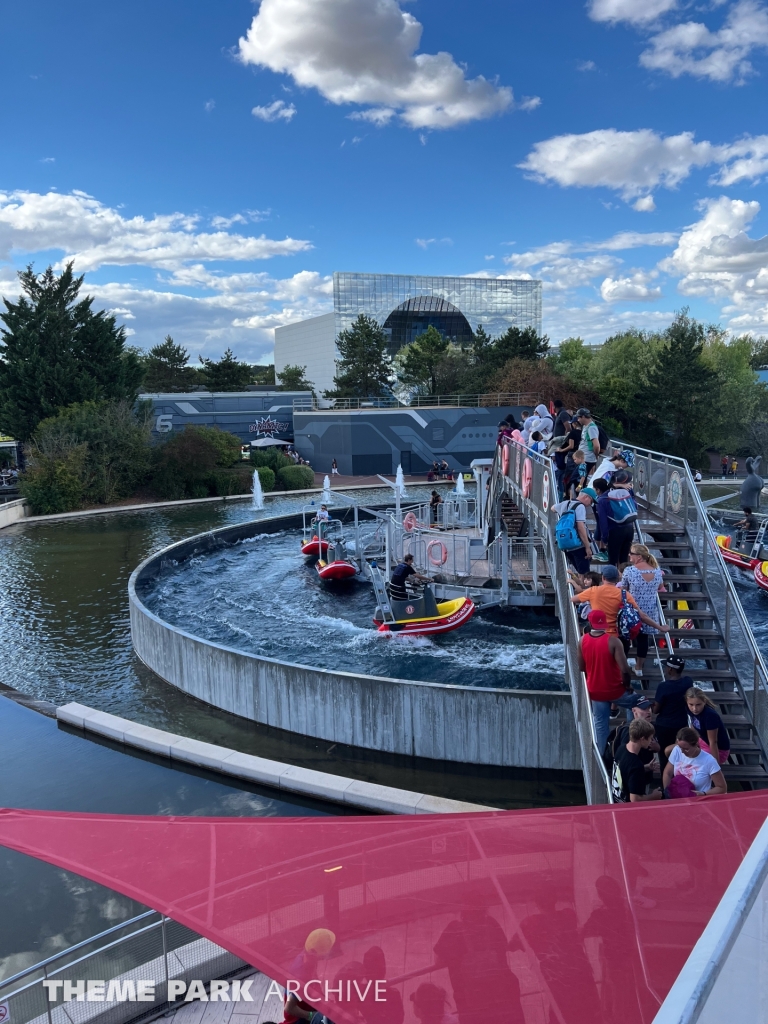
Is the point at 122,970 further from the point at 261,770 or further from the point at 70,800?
the point at 70,800

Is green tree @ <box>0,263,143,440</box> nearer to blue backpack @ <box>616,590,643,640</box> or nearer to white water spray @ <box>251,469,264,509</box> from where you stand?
white water spray @ <box>251,469,264,509</box>

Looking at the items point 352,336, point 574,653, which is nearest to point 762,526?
point 574,653

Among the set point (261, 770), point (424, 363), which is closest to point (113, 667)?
point (261, 770)

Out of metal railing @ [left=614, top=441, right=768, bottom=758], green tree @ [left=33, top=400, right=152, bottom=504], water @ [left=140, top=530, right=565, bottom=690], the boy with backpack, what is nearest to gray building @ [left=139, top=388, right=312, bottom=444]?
green tree @ [left=33, top=400, right=152, bottom=504]

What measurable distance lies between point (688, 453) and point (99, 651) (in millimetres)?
49464

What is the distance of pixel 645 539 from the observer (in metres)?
10.7

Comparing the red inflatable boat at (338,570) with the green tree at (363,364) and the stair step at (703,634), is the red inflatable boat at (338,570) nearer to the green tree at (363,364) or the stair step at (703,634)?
the stair step at (703,634)

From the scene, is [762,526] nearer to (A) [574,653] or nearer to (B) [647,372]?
(A) [574,653]

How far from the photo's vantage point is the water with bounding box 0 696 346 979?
8133mm

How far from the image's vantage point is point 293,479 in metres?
47.8

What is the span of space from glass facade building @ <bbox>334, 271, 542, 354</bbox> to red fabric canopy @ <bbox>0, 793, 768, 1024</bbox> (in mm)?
101796

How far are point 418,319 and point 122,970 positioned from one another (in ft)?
369

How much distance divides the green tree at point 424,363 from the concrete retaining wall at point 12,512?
4153 centimetres

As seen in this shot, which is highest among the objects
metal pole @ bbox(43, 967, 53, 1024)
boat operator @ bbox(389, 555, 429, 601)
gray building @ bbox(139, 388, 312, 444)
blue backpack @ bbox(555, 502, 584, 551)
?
gray building @ bbox(139, 388, 312, 444)
